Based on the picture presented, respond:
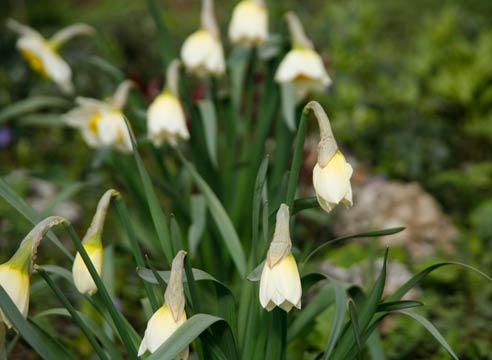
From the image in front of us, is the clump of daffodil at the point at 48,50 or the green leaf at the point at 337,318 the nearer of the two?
the green leaf at the point at 337,318

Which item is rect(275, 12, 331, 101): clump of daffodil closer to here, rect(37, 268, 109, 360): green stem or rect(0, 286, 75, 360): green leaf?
rect(37, 268, 109, 360): green stem

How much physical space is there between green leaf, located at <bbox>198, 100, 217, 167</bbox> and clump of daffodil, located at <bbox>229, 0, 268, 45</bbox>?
233mm

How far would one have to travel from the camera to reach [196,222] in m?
2.33

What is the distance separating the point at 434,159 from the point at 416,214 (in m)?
0.51

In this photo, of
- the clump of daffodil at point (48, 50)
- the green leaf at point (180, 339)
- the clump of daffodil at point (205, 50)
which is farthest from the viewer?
the clump of daffodil at point (48, 50)

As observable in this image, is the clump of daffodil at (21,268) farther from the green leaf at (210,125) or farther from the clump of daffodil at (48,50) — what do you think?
the clump of daffodil at (48,50)

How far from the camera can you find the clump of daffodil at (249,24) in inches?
94.3

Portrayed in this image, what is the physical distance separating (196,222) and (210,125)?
33cm

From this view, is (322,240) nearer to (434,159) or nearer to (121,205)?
(434,159)

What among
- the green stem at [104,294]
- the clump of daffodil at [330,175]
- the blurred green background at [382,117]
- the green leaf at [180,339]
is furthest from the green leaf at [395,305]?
the blurred green background at [382,117]

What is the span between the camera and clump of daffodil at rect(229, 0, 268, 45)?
2.40m

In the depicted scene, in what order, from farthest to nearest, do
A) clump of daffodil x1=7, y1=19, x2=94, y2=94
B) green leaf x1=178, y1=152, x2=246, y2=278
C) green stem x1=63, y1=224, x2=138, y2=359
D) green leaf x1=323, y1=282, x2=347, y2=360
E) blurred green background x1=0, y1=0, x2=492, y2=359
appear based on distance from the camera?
blurred green background x1=0, y1=0, x2=492, y2=359, clump of daffodil x1=7, y1=19, x2=94, y2=94, green leaf x1=178, y1=152, x2=246, y2=278, green leaf x1=323, y1=282, x2=347, y2=360, green stem x1=63, y1=224, x2=138, y2=359

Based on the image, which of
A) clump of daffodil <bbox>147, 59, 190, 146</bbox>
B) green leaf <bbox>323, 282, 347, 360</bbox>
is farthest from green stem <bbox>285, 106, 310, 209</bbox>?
clump of daffodil <bbox>147, 59, 190, 146</bbox>

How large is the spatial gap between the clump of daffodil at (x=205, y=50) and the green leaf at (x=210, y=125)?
0.46ft
